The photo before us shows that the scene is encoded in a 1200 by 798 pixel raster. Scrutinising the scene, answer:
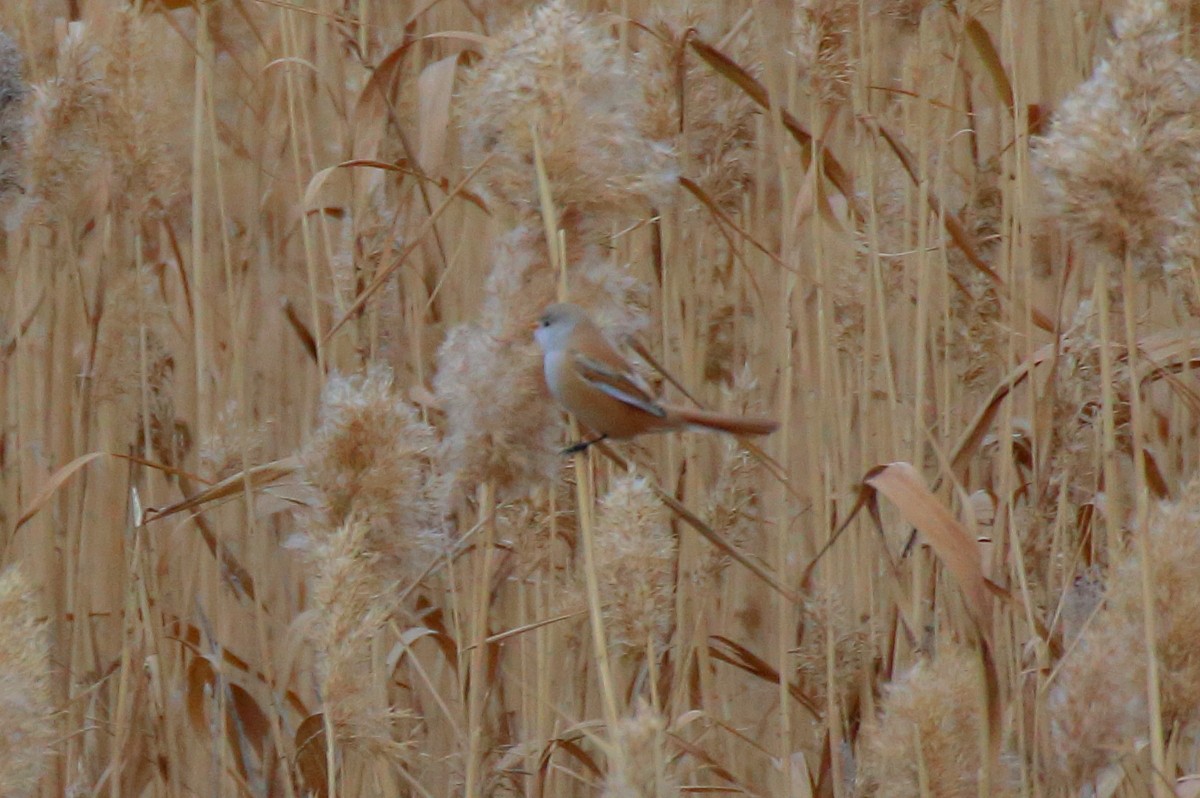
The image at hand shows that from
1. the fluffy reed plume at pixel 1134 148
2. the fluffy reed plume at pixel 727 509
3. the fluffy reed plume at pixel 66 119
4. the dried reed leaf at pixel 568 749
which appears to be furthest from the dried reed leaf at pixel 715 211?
the fluffy reed plume at pixel 66 119

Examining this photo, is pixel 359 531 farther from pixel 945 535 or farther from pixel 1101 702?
pixel 1101 702

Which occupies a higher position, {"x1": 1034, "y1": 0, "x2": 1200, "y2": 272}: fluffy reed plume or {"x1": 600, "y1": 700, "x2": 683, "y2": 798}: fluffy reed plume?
{"x1": 1034, "y1": 0, "x2": 1200, "y2": 272}: fluffy reed plume

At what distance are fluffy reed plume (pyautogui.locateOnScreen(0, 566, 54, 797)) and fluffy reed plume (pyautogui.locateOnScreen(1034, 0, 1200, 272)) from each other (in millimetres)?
1012

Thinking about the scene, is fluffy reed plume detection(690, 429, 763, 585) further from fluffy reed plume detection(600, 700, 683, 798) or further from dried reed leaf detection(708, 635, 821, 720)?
fluffy reed plume detection(600, 700, 683, 798)

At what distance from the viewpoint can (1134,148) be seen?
1252 millimetres

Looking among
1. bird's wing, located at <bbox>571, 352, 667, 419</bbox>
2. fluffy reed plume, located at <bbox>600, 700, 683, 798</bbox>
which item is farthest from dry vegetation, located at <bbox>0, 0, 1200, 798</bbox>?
bird's wing, located at <bbox>571, 352, 667, 419</bbox>

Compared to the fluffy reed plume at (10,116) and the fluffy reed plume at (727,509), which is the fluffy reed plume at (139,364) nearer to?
the fluffy reed plume at (10,116)

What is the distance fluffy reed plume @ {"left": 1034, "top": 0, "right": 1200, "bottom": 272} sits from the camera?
49.6 inches

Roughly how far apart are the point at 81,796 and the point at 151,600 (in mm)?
293

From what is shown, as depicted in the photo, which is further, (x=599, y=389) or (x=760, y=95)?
(x=760, y=95)

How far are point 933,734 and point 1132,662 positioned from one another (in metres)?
0.20

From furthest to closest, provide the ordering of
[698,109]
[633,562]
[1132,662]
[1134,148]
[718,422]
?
[698,109] → [718,422] → [633,562] → [1132,662] → [1134,148]

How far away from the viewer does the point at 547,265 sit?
141 centimetres

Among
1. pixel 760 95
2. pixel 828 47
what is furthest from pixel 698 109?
pixel 828 47
